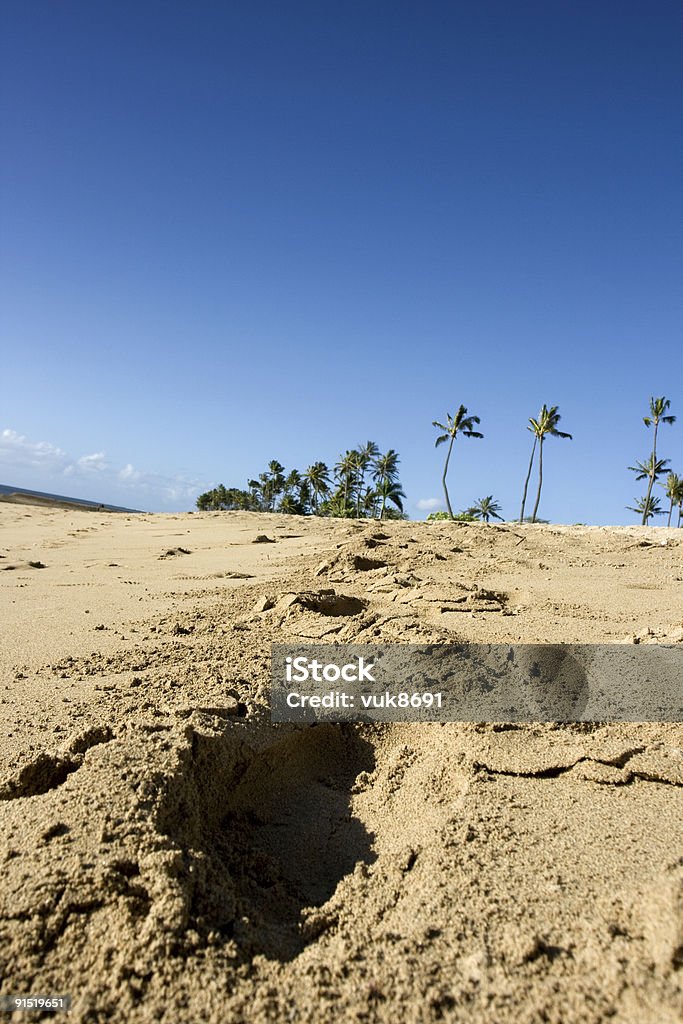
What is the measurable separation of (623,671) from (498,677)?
0.56 meters

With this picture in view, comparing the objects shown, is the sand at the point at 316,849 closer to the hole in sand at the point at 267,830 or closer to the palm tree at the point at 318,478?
the hole in sand at the point at 267,830

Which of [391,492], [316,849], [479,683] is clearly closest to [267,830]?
[316,849]

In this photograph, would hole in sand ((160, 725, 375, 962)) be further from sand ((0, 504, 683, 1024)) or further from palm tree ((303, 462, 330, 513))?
palm tree ((303, 462, 330, 513))

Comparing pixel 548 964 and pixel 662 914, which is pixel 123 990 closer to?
pixel 548 964

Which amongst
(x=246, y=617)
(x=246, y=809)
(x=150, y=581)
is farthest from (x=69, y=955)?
(x=150, y=581)

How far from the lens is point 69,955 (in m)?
1.04

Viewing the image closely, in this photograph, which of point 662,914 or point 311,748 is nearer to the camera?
point 662,914

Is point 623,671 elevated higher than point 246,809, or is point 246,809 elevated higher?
point 623,671

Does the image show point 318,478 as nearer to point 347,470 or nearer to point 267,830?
point 347,470

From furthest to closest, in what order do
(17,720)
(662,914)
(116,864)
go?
(17,720), (116,864), (662,914)

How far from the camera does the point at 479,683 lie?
2250mm

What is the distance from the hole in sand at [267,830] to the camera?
1.20 metres

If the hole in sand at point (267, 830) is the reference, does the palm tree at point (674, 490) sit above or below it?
above

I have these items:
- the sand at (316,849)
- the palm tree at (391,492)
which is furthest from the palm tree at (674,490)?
the sand at (316,849)
